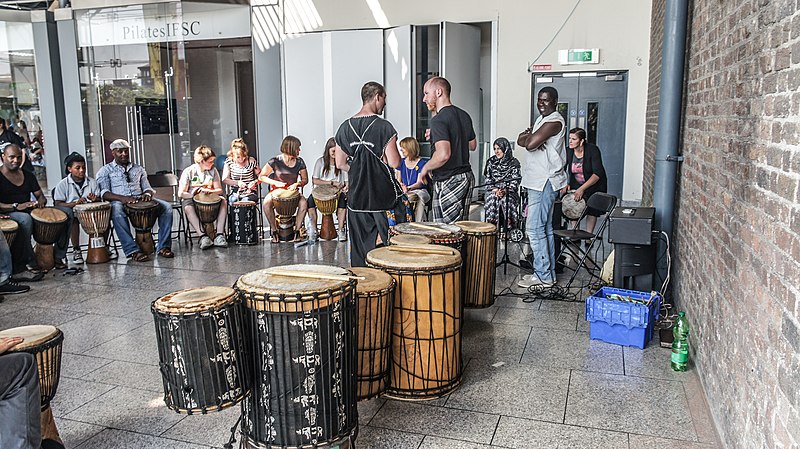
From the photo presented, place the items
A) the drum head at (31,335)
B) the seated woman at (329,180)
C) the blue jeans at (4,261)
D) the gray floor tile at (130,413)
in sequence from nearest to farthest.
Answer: the drum head at (31,335) < the gray floor tile at (130,413) < the blue jeans at (4,261) < the seated woman at (329,180)

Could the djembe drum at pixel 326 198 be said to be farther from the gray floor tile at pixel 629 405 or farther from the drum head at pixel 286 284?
the drum head at pixel 286 284

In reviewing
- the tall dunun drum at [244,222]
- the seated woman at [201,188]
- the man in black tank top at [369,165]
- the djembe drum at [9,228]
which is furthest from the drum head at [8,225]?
the man in black tank top at [369,165]

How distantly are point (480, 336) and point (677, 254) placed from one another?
4.91ft

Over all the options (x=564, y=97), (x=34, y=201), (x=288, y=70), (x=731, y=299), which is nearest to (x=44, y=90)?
(x=288, y=70)

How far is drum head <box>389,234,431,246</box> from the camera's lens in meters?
3.73

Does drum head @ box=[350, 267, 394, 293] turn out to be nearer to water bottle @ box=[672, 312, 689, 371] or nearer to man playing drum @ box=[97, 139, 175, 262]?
water bottle @ box=[672, 312, 689, 371]

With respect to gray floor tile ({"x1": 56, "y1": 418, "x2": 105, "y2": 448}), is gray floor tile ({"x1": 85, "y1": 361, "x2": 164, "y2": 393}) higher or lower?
higher

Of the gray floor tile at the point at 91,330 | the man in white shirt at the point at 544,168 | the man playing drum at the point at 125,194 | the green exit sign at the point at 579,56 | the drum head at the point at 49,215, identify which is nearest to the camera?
the gray floor tile at the point at 91,330

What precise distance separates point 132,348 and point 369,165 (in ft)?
6.35

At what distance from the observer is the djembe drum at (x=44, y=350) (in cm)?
256

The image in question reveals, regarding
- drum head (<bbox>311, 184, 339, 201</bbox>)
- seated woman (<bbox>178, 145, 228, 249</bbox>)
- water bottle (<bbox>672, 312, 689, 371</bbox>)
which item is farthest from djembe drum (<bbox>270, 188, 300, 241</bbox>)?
water bottle (<bbox>672, 312, 689, 371</bbox>)

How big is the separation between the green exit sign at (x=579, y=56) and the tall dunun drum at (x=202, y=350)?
7547 mm

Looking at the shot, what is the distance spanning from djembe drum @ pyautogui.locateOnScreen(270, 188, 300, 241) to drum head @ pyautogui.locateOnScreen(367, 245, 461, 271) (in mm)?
3985

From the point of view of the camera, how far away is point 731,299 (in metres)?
2.74
